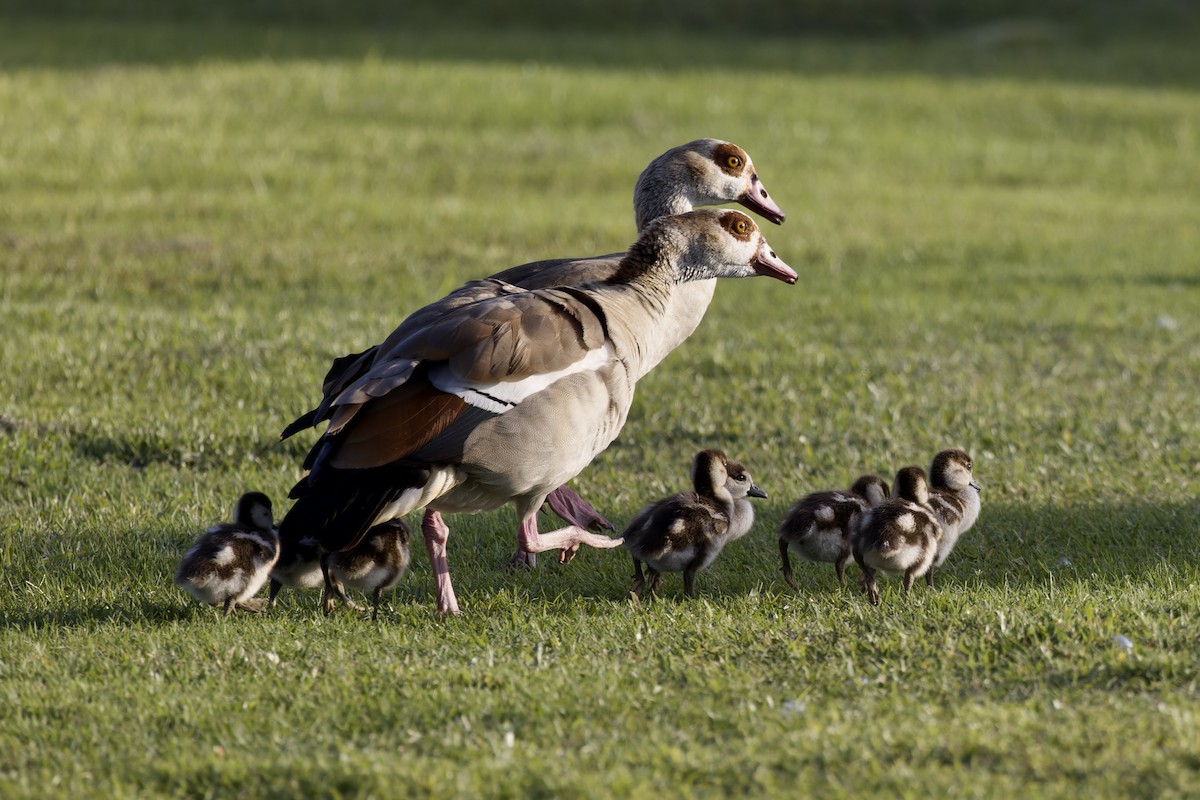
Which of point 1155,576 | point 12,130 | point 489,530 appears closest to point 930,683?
point 1155,576

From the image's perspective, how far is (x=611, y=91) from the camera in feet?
75.5

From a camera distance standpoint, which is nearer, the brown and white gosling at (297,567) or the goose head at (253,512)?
the brown and white gosling at (297,567)

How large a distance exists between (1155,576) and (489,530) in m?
3.35

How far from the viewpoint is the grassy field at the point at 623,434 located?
4.75 metres

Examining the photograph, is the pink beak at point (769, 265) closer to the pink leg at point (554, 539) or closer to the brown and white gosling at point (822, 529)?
the brown and white gosling at point (822, 529)

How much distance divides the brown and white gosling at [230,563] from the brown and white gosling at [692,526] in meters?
1.62

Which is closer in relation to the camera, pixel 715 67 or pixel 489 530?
pixel 489 530

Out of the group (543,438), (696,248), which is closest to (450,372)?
(543,438)

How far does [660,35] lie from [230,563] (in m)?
27.0

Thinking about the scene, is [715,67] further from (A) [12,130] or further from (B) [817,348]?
(B) [817,348]

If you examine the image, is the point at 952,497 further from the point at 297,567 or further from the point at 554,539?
the point at 297,567

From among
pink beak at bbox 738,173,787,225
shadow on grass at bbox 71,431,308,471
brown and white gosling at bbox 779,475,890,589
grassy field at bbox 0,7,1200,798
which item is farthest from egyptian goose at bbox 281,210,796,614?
shadow on grass at bbox 71,431,308,471

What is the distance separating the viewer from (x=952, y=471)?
7.23m

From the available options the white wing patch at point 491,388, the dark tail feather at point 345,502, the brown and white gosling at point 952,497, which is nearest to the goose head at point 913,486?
the brown and white gosling at point 952,497
